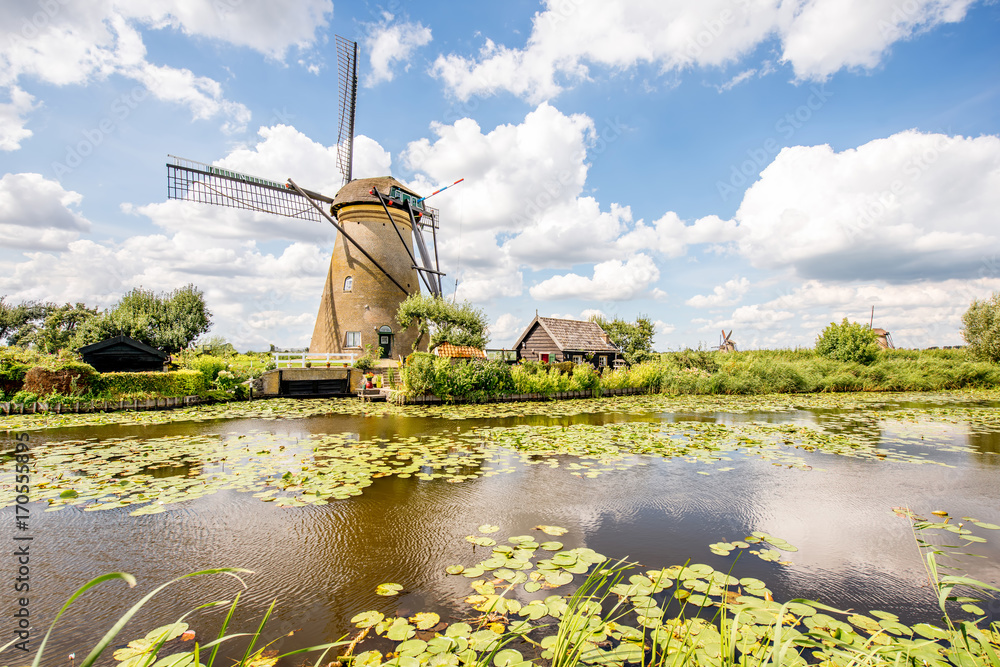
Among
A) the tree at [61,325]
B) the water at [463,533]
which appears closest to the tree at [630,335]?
the water at [463,533]

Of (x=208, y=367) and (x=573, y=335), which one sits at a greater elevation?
(x=573, y=335)

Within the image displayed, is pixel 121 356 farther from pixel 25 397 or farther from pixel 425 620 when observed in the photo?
pixel 425 620

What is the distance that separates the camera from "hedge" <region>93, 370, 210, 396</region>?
11.8m

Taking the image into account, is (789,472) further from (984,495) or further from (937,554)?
(937,554)

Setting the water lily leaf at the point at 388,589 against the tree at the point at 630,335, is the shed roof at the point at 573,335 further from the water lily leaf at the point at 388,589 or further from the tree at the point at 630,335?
the water lily leaf at the point at 388,589

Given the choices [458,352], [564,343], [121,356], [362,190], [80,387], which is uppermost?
[362,190]

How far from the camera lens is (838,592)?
3164mm

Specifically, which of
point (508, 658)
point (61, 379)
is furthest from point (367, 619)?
point (61, 379)

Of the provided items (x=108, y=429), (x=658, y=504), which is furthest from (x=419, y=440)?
(x=108, y=429)

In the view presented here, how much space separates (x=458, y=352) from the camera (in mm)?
16656

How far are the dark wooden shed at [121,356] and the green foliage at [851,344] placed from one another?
3143 cm

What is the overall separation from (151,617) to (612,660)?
9.49 feet

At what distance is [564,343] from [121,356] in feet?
56.0

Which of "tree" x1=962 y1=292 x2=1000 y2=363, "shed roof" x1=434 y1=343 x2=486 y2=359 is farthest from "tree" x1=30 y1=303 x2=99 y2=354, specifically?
"tree" x1=962 y1=292 x2=1000 y2=363
